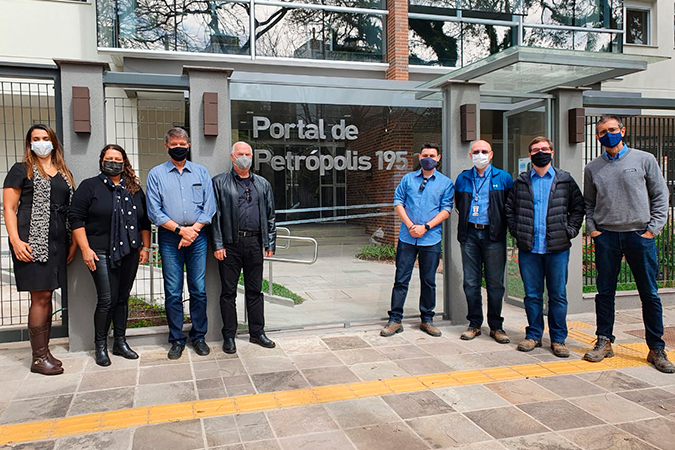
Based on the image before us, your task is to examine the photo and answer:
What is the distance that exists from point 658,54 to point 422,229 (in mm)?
15303

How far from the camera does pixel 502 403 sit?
3.78 metres

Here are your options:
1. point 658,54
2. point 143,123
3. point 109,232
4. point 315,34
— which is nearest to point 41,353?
point 109,232

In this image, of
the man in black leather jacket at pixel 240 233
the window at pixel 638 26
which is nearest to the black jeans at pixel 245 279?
the man in black leather jacket at pixel 240 233

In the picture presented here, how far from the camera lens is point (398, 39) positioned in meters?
12.9

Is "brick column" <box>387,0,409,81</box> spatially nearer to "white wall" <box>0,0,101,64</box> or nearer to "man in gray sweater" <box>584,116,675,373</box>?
"white wall" <box>0,0,101,64</box>

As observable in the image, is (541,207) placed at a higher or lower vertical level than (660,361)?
higher

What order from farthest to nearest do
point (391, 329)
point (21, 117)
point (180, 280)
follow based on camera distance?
point (21, 117), point (391, 329), point (180, 280)

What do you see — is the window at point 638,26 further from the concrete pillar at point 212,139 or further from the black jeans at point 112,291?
the black jeans at point 112,291

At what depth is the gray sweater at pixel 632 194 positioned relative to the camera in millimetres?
4480

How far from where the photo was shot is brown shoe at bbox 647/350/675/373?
173 inches

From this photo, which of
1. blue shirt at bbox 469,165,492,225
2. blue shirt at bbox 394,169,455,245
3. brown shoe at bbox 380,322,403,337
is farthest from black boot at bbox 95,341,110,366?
blue shirt at bbox 469,165,492,225

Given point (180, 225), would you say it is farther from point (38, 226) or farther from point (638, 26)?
point (638, 26)

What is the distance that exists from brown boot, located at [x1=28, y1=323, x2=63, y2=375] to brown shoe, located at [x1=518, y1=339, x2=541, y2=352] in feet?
13.7

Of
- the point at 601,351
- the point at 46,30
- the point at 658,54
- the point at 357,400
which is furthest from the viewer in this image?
the point at 658,54
